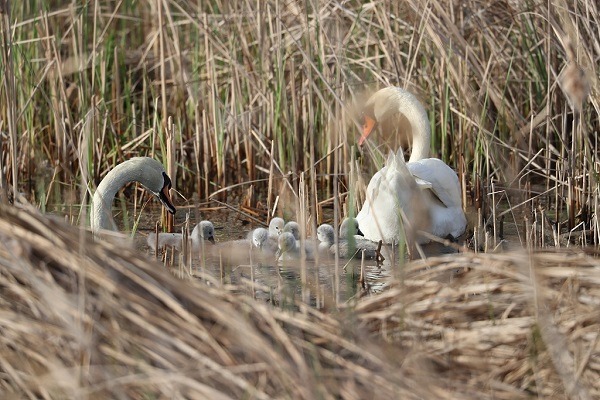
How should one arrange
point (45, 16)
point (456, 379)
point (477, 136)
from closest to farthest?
point (456, 379) < point (477, 136) < point (45, 16)

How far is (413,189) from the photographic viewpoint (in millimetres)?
5281

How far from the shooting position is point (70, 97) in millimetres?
7621

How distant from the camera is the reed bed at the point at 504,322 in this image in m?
2.49

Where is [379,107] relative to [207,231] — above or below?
above

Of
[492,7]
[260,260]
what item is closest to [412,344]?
[260,260]

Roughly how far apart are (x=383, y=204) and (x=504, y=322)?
2.78 meters

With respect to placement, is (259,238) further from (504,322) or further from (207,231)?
(504,322)

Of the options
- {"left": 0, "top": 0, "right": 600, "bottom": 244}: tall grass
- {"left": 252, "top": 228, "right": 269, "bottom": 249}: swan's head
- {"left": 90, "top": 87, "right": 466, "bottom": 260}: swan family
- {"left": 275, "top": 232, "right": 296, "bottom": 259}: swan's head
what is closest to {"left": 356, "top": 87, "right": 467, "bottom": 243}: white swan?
{"left": 90, "top": 87, "right": 466, "bottom": 260}: swan family

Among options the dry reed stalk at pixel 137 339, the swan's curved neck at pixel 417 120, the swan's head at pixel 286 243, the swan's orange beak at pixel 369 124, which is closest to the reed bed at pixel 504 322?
the dry reed stalk at pixel 137 339

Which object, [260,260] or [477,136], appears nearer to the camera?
[260,260]

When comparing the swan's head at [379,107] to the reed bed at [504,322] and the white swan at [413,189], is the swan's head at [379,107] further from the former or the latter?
the reed bed at [504,322]

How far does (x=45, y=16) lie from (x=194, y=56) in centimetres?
98

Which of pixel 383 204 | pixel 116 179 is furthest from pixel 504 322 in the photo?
pixel 116 179

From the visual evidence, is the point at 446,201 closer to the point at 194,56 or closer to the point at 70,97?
the point at 194,56
